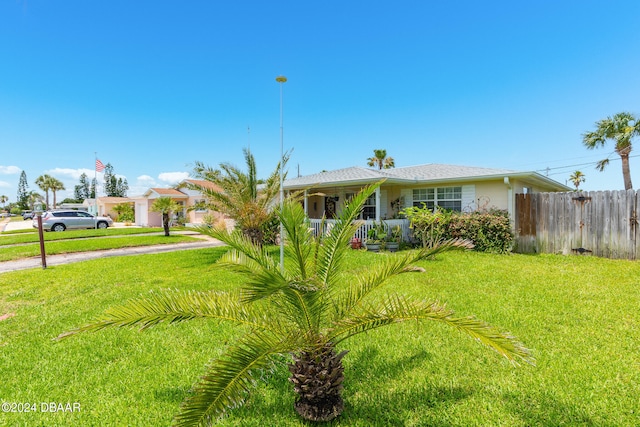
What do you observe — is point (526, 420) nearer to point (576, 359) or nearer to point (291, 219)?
point (576, 359)

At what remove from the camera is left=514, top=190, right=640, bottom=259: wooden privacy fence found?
9492 mm

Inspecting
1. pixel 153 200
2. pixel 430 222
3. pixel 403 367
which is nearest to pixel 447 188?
pixel 430 222

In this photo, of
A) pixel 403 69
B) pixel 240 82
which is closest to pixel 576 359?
pixel 403 69

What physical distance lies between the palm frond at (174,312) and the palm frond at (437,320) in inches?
33.0

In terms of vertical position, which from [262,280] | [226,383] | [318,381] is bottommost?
[318,381]

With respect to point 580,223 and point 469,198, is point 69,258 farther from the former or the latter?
point 580,223

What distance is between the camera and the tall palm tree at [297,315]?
203 cm

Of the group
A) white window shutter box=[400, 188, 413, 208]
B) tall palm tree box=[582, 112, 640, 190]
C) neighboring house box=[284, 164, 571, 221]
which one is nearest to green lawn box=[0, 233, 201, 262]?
neighboring house box=[284, 164, 571, 221]

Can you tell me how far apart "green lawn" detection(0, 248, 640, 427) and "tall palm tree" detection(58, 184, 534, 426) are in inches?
14.7

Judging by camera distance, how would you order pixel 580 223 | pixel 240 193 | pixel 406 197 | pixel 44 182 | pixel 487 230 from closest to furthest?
pixel 580 223
pixel 487 230
pixel 240 193
pixel 406 197
pixel 44 182

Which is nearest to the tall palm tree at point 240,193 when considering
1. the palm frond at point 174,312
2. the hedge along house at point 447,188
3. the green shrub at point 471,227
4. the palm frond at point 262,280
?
the hedge along house at point 447,188

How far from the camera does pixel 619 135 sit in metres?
19.1

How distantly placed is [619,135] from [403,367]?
994 inches

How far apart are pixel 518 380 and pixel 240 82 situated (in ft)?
53.4
